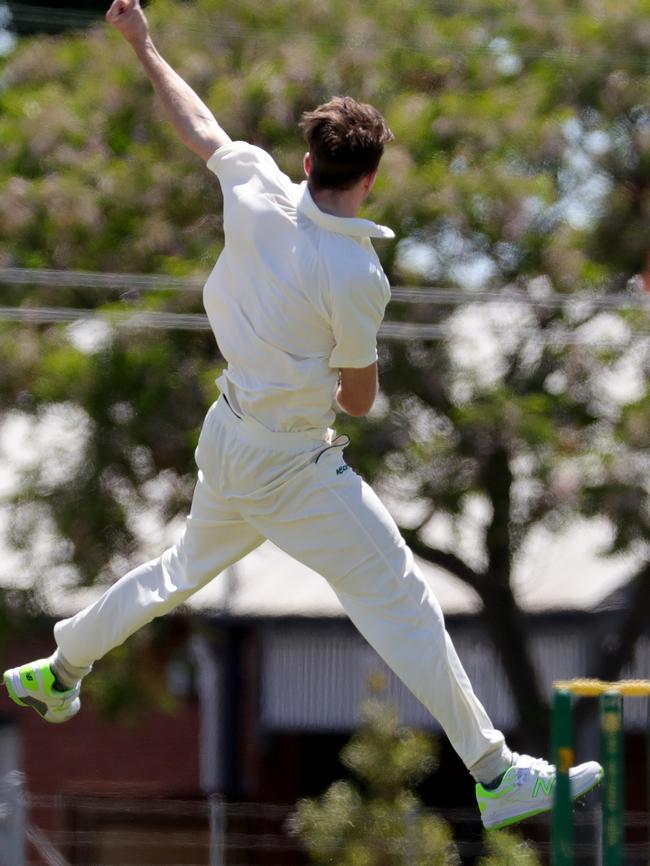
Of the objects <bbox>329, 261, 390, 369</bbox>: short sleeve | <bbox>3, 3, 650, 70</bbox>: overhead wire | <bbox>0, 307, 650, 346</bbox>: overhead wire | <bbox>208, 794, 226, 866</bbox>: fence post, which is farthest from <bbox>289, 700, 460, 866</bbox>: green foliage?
<bbox>329, 261, 390, 369</bbox>: short sleeve

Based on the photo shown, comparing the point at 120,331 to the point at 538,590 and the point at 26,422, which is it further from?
the point at 538,590

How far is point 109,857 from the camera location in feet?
53.7

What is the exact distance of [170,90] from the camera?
187 inches

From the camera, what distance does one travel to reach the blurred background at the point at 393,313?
39.6ft

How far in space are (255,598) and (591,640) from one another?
3298mm

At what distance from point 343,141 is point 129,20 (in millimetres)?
803

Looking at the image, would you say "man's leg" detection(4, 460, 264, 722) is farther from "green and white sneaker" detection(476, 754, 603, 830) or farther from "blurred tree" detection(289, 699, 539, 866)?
"blurred tree" detection(289, 699, 539, 866)

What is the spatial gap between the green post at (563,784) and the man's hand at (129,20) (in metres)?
2.08

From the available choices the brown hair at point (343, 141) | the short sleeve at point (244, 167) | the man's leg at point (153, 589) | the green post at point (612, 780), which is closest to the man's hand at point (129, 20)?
the short sleeve at point (244, 167)

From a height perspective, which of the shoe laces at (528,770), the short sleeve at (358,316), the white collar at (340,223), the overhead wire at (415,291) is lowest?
the shoe laces at (528,770)

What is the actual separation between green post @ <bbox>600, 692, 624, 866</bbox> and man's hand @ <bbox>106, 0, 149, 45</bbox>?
7.10ft

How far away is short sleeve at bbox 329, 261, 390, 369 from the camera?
172 inches

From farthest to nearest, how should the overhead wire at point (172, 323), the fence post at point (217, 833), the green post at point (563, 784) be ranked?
the fence post at point (217, 833)
the overhead wire at point (172, 323)
the green post at point (563, 784)

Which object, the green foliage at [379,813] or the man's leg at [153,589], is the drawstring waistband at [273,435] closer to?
the man's leg at [153,589]
